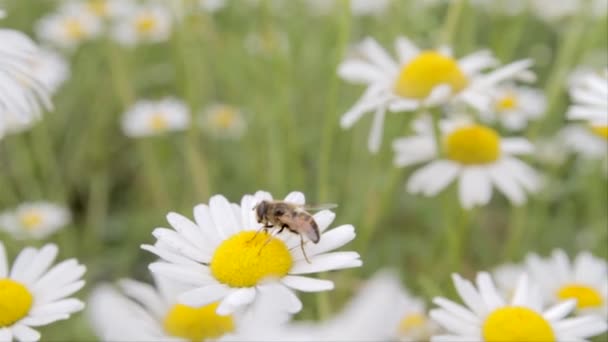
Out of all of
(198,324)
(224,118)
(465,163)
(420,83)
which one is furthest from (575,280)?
(224,118)

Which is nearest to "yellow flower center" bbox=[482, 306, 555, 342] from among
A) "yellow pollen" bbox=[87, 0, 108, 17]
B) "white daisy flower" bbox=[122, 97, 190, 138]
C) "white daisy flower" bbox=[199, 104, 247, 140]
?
"white daisy flower" bbox=[122, 97, 190, 138]

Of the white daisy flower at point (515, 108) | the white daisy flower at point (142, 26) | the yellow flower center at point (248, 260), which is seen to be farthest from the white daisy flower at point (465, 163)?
the white daisy flower at point (142, 26)

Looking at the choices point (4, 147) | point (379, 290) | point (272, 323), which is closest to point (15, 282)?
point (272, 323)

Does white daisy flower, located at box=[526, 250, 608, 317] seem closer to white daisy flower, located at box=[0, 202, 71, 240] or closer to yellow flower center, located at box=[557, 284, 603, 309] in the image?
yellow flower center, located at box=[557, 284, 603, 309]

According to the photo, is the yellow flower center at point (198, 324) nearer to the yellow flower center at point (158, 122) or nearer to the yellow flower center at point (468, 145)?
the yellow flower center at point (468, 145)

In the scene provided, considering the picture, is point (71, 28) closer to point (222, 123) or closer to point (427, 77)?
point (222, 123)
